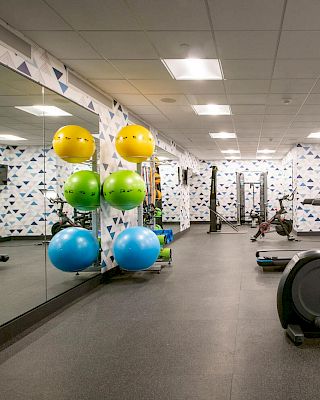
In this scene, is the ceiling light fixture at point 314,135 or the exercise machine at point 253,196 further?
the exercise machine at point 253,196

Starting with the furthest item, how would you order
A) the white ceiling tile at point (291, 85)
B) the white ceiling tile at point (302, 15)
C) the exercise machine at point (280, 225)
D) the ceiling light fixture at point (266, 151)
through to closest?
the ceiling light fixture at point (266, 151), the exercise machine at point (280, 225), the white ceiling tile at point (291, 85), the white ceiling tile at point (302, 15)

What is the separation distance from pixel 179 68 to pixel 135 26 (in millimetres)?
1098

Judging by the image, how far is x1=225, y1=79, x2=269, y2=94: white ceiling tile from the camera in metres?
4.36

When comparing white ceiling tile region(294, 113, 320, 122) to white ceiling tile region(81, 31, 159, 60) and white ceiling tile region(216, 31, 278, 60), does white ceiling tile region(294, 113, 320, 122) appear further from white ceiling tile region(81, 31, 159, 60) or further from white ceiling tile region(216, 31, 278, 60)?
white ceiling tile region(81, 31, 159, 60)

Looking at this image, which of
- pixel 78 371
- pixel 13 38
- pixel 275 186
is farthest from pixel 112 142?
pixel 275 186

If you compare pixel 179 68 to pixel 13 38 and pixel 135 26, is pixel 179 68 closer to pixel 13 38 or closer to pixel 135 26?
pixel 135 26

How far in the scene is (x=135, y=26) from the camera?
2936 mm

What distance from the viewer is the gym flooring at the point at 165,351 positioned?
2057mm

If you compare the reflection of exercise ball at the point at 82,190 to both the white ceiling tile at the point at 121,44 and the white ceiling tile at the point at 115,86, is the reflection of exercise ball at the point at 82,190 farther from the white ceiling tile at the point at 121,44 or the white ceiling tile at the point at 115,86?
the white ceiling tile at the point at 121,44

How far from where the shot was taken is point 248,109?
5766 millimetres

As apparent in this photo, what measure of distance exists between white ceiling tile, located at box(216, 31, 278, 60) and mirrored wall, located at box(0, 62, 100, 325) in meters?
1.83

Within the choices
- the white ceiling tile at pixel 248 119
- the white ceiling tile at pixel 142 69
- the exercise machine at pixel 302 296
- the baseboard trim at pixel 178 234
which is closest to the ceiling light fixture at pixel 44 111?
the white ceiling tile at pixel 142 69

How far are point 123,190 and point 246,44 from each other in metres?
1.96

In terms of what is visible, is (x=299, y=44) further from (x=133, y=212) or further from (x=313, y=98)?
(x=133, y=212)
